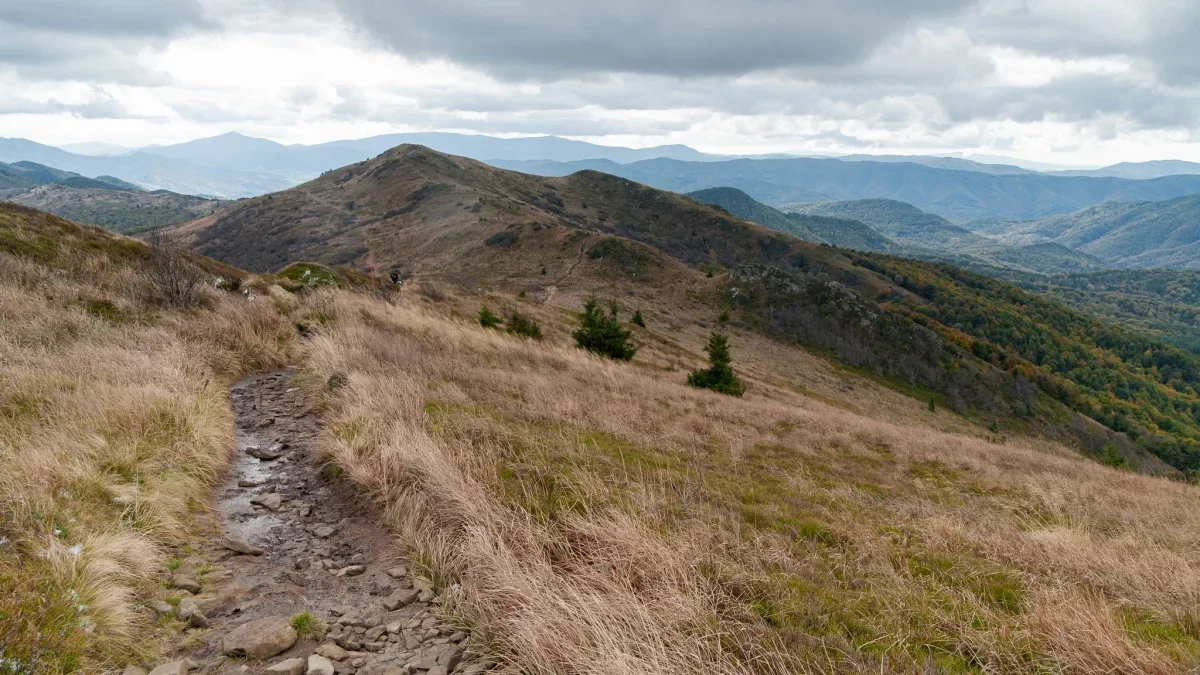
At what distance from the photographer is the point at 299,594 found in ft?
14.5

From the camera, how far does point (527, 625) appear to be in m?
3.55

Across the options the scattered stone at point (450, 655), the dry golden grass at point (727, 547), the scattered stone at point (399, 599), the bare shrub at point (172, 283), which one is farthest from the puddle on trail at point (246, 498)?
the bare shrub at point (172, 283)

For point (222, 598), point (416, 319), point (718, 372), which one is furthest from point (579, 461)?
point (718, 372)

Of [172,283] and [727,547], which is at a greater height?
[172,283]

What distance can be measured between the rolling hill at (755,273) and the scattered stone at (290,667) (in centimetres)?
5305

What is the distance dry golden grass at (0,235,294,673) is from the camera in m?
3.35

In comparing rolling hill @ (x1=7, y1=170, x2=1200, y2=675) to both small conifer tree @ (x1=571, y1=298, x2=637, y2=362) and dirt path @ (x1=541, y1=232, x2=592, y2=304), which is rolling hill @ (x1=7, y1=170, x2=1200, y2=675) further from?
dirt path @ (x1=541, y1=232, x2=592, y2=304)

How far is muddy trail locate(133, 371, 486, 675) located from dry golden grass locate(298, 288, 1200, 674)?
11.3 inches

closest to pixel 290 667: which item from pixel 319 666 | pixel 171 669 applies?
pixel 319 666

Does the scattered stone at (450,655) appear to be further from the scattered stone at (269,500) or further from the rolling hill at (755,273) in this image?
the rolling hill at (755,273)

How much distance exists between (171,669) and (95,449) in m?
3.16

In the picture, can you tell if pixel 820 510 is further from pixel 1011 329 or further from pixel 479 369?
pixel 1011 329

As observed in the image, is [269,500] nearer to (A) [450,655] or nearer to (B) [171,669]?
(B) [171,669]

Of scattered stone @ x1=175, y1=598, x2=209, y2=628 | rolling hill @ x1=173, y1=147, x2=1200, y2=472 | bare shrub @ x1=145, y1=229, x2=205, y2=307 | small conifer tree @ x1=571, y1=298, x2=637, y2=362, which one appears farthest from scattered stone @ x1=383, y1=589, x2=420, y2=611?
rolling hill @ x1=173, y1=147, x2=1200, y2=472
